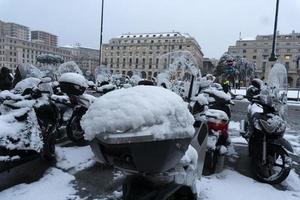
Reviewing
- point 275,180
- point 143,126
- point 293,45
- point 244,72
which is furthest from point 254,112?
point 293,45

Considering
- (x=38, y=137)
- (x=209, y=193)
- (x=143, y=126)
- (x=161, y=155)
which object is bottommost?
(x=209, y=193)

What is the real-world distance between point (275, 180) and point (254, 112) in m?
0.96

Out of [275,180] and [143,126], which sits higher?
[143,126]

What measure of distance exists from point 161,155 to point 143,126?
0.20 metres

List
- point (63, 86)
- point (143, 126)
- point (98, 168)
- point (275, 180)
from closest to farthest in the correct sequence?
point (143, 126) < point (275, 180) < point (98, 168) < point (63, 86)

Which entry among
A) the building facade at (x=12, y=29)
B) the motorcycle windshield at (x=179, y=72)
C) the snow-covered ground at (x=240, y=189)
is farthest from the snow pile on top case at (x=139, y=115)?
the building facade at (x=12, y=29)

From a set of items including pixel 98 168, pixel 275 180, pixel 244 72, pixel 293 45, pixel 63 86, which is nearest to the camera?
pixel 275 180

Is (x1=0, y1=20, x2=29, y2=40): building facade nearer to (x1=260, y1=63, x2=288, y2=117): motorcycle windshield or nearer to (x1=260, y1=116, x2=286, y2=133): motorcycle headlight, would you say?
(x1=260, y1=63, x2=288, y2=117): motorcycle windshield

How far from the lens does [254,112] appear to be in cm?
434

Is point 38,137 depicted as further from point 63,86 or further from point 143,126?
point 143,126

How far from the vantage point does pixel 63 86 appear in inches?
203

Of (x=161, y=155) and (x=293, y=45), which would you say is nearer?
(x=161, y=155)

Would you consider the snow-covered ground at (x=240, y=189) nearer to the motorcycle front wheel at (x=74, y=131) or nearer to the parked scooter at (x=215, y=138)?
the parked scooter at (x=215, y=138)

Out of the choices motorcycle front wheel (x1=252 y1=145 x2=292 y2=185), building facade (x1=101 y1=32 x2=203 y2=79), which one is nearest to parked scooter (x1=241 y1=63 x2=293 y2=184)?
motorcycle front wheel (x1=252 y1=145 x2=292 y2=185)
